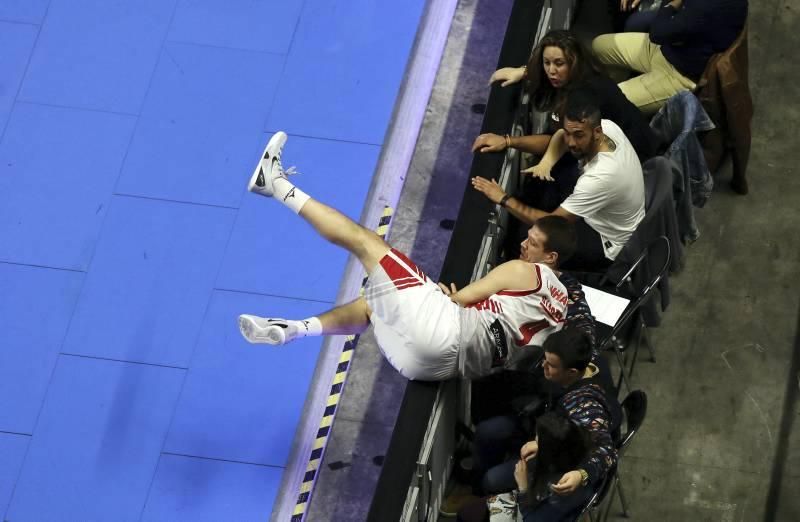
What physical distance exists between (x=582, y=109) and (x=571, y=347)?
1346mm

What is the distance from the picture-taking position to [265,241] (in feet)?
21.6

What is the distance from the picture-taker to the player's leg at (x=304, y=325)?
17.1ft

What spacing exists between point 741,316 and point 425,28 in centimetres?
320

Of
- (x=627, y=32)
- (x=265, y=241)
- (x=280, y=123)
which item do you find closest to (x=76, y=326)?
(x=265, y=241)

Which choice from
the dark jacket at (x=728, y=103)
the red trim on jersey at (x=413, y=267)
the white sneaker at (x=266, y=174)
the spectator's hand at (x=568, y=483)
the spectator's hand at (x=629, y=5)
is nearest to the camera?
the spectator's hand at (x=568, y=483)

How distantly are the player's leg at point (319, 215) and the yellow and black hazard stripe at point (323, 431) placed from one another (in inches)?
15.1

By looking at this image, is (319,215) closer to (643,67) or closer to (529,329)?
(529,329)

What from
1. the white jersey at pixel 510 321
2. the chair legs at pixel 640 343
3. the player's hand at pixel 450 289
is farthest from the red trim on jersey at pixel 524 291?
the chair legs at pixel 640 343

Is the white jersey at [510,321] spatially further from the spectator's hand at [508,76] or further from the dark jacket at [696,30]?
the dark jacket at [696,30]

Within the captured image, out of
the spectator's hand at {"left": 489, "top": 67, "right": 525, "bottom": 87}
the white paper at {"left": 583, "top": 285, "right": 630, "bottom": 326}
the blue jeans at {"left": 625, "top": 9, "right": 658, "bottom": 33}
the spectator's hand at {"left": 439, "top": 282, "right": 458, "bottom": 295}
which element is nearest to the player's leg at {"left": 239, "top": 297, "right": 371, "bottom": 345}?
the spectator's hand at {"left": 439, "top": 282, "right": 458, "bottom": 295}

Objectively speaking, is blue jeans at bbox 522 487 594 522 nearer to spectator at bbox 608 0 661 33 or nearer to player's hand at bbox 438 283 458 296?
player's hand at bbox 438 283 458 296

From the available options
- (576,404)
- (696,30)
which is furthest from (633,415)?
(696,30)

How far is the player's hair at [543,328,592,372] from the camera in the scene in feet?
14.3

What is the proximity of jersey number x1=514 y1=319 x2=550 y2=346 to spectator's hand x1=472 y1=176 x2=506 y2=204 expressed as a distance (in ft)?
2.36
